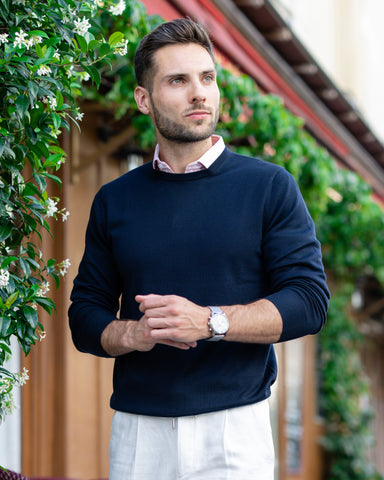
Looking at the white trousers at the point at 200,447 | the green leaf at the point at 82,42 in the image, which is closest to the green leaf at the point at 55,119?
the green leaf at the point at 82,42

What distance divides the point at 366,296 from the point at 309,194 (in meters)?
7.96

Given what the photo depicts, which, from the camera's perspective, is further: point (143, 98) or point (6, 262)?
point (143, 98)

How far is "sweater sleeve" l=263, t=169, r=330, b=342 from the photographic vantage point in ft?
6.26

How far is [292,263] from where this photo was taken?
1964 mm

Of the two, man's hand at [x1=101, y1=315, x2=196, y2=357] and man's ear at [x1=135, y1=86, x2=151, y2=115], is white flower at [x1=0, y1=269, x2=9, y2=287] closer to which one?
man's hand at [x1=101, y1=315, x2=196, y2=357]

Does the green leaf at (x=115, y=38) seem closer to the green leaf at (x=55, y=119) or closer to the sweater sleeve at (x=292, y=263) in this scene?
the green leaf at (x=55, y=119)

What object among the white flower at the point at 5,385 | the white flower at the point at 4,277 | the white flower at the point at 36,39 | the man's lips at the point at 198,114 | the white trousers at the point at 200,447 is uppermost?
the white flower at the point at 36,39

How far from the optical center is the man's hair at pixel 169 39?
2121 millimetres

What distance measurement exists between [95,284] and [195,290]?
0.34 metres

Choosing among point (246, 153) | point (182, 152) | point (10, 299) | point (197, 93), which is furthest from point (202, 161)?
point (246, 153)

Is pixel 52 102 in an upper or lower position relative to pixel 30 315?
upper

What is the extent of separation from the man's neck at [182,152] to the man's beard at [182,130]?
3 cm

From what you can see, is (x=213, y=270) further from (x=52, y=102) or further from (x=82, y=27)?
(x=82, y=27)

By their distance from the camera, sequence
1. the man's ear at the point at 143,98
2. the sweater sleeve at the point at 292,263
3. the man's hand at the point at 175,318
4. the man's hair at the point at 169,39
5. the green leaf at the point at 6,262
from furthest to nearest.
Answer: the man's ear at the point at 143,98, the man's hair at the point at 169,39, the green leaf at the point at 6,262, the sweater sleeve at the point at 292,263, the man's hand at the point at 175,318
